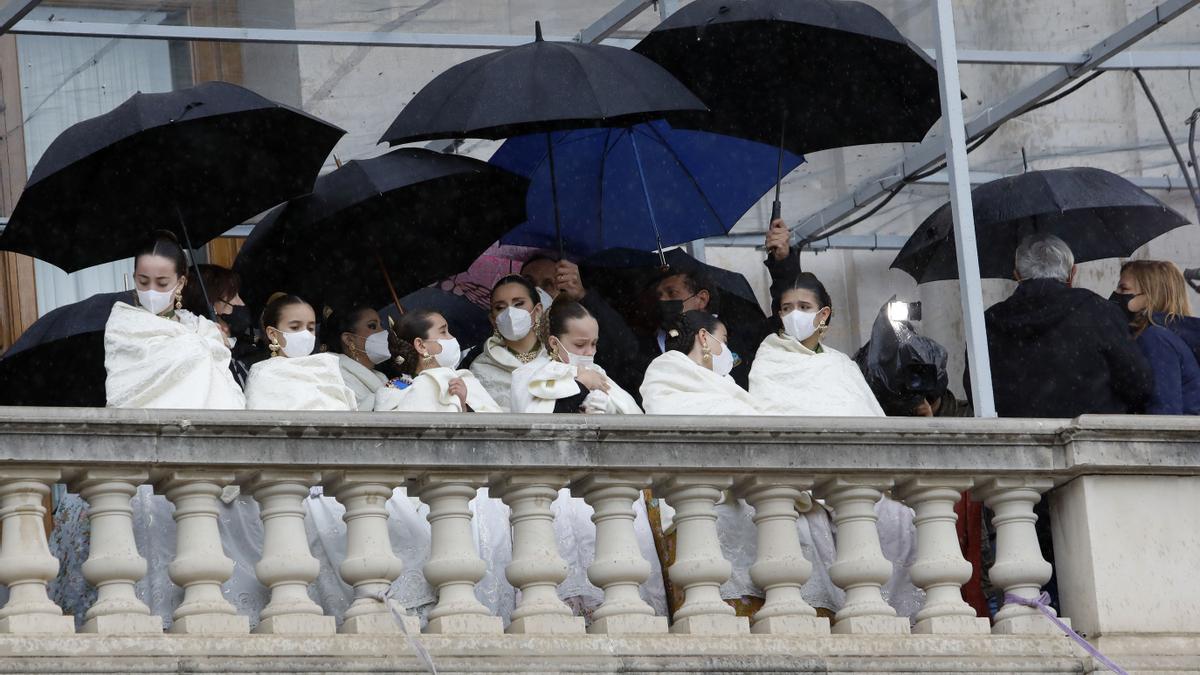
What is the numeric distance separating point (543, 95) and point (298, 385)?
1.65m

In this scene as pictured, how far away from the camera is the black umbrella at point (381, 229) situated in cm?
1055

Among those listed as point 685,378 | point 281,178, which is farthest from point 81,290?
point 685,378

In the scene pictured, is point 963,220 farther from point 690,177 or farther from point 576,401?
point 690,177

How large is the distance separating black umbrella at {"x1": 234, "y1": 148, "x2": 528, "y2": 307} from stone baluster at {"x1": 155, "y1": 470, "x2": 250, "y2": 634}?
2.56 m

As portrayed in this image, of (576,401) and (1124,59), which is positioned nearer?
(576,401)

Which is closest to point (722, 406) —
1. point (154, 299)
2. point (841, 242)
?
point (154, 299)

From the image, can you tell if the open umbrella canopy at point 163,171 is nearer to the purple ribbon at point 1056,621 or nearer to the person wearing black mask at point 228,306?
the person wearing black mask at point 228,306

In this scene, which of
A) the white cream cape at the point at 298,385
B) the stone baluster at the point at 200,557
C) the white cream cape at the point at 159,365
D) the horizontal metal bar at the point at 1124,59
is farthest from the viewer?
the horizontal metal bar at the point at 1124,59

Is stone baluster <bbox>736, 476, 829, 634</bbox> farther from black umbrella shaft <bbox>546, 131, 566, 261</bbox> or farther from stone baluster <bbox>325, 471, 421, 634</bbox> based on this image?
black umbrella shaft <bbox>546, 131, 566, 261</bbox>

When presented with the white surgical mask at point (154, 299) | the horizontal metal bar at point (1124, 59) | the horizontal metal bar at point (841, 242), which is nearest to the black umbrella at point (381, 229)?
the white surgical mask at point (154, 299)

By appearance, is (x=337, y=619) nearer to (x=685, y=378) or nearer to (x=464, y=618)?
(x=464, y=618)

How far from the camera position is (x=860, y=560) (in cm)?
869

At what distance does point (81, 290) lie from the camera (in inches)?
532

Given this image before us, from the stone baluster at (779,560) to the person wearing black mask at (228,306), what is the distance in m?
2.37
